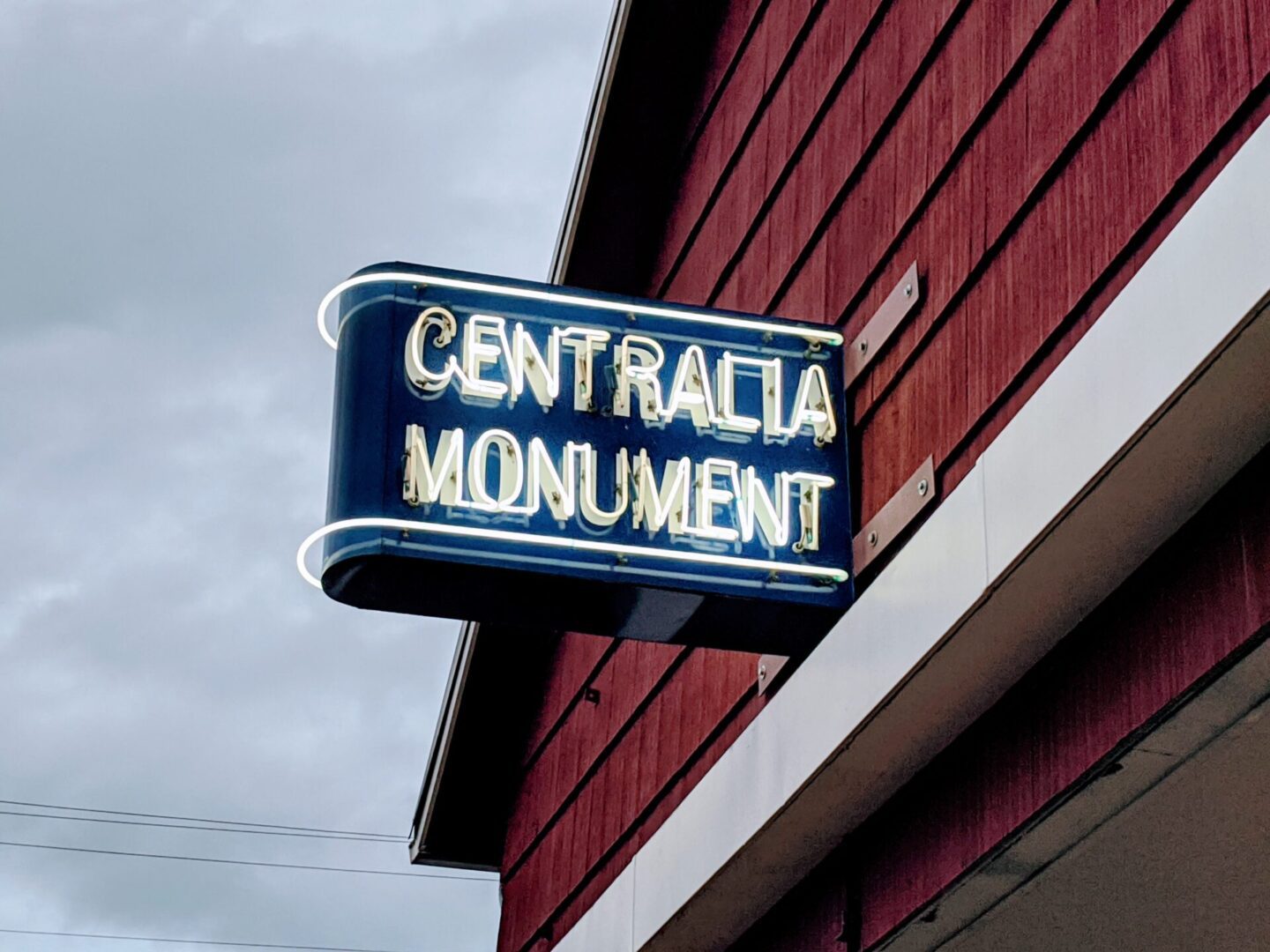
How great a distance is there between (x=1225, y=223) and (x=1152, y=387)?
0.94 ft

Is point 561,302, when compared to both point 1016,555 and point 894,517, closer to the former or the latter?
point 894,517

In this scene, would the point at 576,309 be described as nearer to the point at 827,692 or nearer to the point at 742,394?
the point at 742,394

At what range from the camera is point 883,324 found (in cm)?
471

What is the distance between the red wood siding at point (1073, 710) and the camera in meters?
3.11

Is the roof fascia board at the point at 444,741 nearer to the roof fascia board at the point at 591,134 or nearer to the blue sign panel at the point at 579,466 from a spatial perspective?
the roof fascia board at the point at 591,134

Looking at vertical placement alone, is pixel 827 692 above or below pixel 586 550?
below

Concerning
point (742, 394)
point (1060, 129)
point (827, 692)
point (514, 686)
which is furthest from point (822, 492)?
point (514, 686)

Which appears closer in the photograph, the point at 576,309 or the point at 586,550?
the point at 586,550

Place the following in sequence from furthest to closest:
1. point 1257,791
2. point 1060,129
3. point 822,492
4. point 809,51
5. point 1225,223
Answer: point 809,51
point 822,492
point 1060,129
point 1257,791
point 1225,223

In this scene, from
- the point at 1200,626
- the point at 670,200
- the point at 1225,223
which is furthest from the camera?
the point at 670,200

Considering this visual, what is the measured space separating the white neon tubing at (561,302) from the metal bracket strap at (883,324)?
0.29 feet

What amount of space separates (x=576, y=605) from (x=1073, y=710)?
4.32 feet

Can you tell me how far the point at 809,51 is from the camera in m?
5.78

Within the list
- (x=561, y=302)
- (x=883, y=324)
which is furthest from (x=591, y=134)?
(x=883, y=324)
